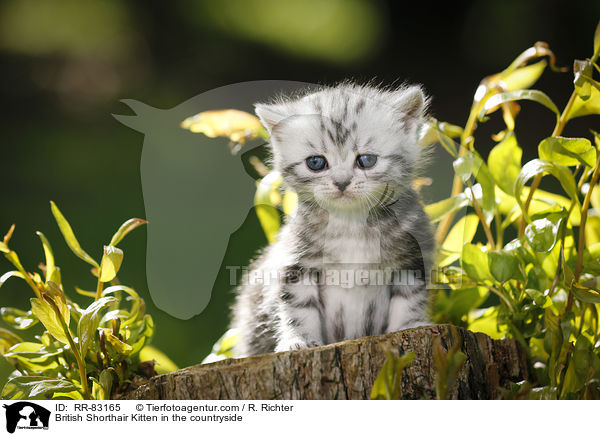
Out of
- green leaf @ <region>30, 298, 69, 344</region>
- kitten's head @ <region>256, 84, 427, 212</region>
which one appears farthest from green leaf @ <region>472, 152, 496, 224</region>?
green leaf @ <region>30, 298, 69, 344</region>

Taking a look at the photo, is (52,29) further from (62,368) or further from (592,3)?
(592,3)

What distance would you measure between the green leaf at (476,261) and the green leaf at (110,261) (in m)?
0.43

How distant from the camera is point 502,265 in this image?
673 millimetres

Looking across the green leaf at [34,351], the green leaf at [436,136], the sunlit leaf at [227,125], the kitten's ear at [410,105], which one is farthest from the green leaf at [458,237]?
the green leaf at [34,351]

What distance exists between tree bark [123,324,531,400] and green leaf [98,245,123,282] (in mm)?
146

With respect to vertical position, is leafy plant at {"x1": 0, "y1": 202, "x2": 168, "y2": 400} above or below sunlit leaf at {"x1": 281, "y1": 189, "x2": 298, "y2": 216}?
below

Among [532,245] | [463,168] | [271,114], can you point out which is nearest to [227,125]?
[271,114]

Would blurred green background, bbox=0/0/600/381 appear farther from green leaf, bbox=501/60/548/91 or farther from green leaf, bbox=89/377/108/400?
green leaf, bbox=89/377/108/400

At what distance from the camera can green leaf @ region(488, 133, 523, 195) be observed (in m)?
0.78

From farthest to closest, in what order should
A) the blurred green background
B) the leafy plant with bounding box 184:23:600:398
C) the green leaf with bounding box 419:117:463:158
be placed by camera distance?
the blurred green background, the green leaf with bounding box 419:117:463:158, the leafy plant with bounding box 184:23:600:398

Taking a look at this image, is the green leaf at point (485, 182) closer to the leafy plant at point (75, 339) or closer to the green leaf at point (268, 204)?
the green leaf at point (268, 204)

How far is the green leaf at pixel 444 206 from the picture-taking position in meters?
0.77

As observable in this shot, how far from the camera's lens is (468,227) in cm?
81
